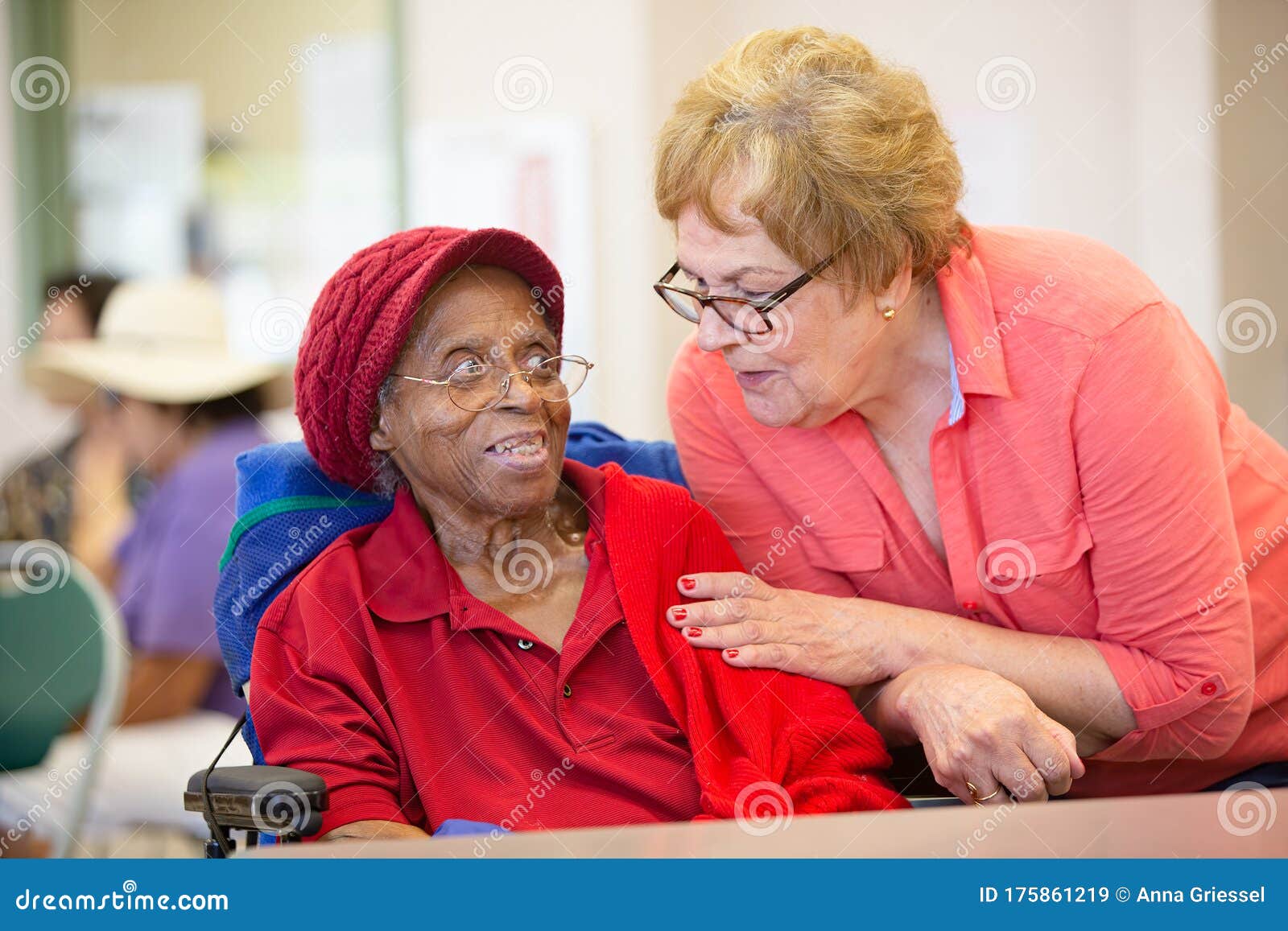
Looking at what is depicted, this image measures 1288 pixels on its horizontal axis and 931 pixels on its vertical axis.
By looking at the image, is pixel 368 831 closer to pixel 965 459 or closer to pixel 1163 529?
pixel 965 459

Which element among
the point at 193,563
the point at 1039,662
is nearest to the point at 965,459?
the point at 1039,662

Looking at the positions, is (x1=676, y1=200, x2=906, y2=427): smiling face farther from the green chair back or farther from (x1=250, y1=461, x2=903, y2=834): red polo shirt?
the green chair back

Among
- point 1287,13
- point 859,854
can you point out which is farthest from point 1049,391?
point 1287,13

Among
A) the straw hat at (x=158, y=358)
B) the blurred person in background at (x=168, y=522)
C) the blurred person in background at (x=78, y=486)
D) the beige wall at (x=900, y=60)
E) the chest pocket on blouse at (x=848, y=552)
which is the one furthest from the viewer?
the beige wall at (x=900, y=60)

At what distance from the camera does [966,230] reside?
5.85ft

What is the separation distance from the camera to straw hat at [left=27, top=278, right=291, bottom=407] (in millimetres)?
3176

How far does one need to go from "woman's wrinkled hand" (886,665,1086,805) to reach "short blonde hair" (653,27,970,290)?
55 cm

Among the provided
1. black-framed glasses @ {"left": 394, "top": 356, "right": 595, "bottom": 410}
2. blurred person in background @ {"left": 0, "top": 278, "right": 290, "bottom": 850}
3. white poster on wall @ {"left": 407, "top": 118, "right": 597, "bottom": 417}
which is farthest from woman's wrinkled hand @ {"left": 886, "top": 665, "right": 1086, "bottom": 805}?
white poster on wall @ {"left": 407, "top": 118, "right": 597, "bottom": 417}

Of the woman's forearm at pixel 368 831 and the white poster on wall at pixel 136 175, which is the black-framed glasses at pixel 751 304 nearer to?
the woman's forearm at pixel 368 831

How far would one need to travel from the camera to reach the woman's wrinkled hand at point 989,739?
158cm

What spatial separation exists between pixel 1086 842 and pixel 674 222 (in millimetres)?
1021

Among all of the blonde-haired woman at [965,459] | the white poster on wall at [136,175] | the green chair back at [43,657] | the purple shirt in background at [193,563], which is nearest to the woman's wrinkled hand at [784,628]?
the blonde-haired woman at [965,459]

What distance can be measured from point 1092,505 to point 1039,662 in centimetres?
23

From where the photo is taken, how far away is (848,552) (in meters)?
1.87
